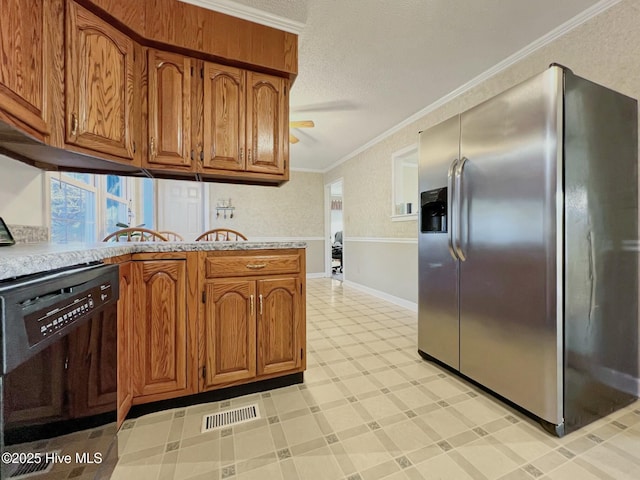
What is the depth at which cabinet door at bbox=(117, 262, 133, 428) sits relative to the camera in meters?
1.29

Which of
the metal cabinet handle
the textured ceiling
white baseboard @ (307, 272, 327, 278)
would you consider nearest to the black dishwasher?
the metal cabinet handle

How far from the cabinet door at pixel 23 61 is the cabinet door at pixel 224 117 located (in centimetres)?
80

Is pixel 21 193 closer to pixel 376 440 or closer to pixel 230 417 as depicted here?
pixel 230 417

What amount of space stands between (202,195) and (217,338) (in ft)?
14.0

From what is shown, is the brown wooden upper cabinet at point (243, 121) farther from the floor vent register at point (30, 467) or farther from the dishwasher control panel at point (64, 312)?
the floor vent register at point (30, 467)

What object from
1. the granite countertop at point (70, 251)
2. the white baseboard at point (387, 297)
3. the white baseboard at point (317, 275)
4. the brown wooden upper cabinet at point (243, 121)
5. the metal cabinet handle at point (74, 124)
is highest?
the brown wooden upper cabinet at point (243, 121)

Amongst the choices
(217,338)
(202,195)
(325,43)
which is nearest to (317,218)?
(202,195)

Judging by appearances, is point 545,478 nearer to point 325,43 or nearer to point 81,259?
point 81,259

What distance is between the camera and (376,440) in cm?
133

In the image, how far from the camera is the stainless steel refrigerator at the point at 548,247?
1.32 m

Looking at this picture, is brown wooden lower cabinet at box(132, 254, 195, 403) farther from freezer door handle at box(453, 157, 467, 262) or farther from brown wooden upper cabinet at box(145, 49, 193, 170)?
freezer door handle at box(453, 157, 467, 262)

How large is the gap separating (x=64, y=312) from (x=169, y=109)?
60.7 inches

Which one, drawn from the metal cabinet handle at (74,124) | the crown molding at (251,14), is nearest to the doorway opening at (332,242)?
the crown molding at (251,14)

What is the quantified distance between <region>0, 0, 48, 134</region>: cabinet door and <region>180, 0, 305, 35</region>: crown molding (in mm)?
930
